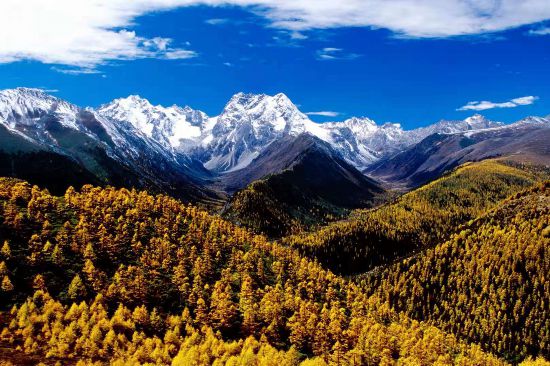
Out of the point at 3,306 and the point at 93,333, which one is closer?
the point at 93,333

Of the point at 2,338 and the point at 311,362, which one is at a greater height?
the point at 311,362

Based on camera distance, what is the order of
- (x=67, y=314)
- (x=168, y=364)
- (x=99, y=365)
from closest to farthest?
(x=99, y=365)
(x=168, y=364)
(x=67, y=314)

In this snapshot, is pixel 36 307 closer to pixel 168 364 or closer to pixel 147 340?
pixel 147 340

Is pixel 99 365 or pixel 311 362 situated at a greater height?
pixel 311 362

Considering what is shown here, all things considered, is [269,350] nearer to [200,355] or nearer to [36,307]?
[200,355]

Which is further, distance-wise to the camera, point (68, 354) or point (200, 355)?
point (200, 355)

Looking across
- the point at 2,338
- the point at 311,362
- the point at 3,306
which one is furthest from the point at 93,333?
the point at 311,362

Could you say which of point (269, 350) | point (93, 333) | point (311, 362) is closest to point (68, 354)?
point (93, 333)

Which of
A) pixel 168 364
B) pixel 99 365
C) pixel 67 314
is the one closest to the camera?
pixel 99 365
